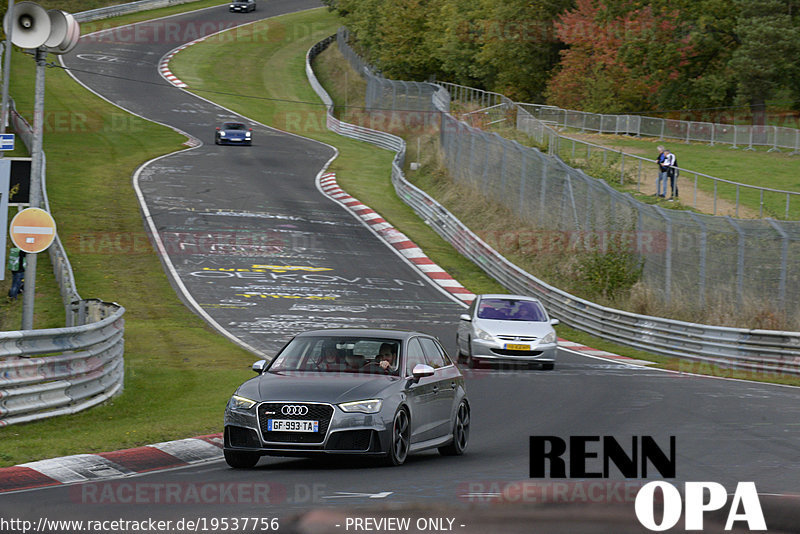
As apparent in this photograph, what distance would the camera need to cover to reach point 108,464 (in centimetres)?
1097

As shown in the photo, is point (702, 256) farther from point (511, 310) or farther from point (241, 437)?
point (241, 437)

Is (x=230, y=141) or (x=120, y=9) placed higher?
(x=120, y=9)

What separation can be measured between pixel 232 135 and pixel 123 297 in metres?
30.5

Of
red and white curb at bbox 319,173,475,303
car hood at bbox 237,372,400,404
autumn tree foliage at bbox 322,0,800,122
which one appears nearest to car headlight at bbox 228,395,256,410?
car hood at bbox 237,372,400,404

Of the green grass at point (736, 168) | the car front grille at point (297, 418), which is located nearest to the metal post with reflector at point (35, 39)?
the car front grille at point (297, 418)

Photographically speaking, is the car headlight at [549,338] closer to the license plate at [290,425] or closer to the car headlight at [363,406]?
the car headlight at [363,406]

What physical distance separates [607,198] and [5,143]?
Answer: 16901 mm

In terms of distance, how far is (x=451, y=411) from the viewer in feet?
40.8

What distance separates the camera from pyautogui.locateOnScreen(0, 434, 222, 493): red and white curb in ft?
32.9

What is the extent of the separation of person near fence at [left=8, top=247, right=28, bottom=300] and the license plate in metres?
18.4

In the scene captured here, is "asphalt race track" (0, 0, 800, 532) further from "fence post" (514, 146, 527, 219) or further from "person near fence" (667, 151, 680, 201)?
"person near fence" (667, 151, 680, 201)

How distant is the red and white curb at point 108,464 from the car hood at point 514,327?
10.7 meters

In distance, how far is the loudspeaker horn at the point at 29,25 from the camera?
51.9 feet

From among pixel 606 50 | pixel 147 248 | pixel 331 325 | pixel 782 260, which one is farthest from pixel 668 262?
pixel 606 50
